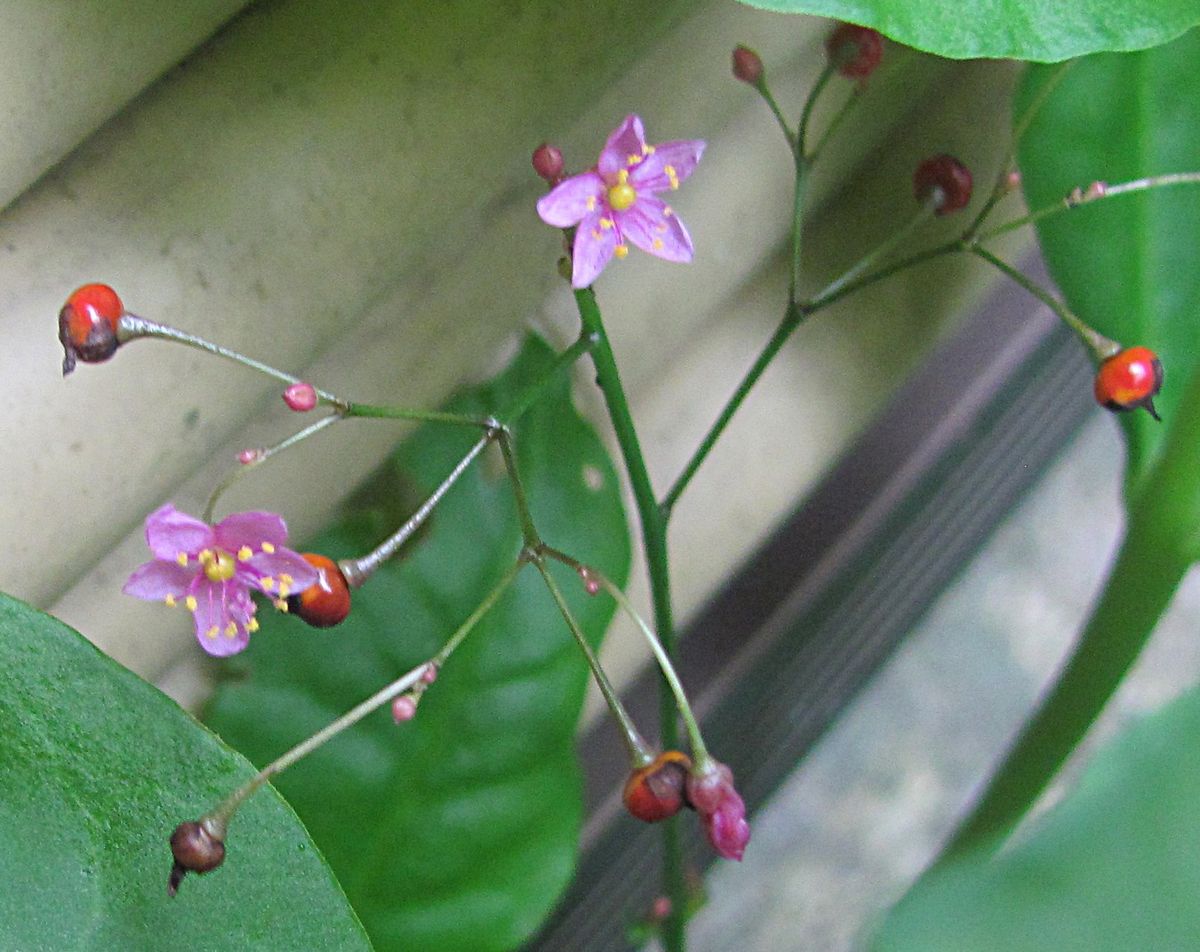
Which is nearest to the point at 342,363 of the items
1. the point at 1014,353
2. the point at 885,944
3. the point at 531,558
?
the point at 531,558

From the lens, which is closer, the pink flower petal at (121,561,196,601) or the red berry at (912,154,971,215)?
the pink flower petal at (121,561,196,601)

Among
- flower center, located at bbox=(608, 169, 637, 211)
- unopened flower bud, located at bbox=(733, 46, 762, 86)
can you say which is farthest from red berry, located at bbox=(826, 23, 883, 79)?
flower center, located at bbox=(608, 169, 637, 211)

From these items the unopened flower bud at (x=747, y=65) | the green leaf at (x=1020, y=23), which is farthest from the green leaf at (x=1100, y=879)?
the unopened flower bud at (x=747, y=65)

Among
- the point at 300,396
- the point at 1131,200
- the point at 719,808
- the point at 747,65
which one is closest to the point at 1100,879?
the point at 719,808

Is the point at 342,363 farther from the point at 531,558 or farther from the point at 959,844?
the point at 959,844

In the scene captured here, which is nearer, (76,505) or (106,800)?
(106,800)

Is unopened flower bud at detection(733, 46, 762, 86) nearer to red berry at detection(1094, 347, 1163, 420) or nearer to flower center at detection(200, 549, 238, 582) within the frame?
red berry at detection(1094, 347, 1163, 420)
